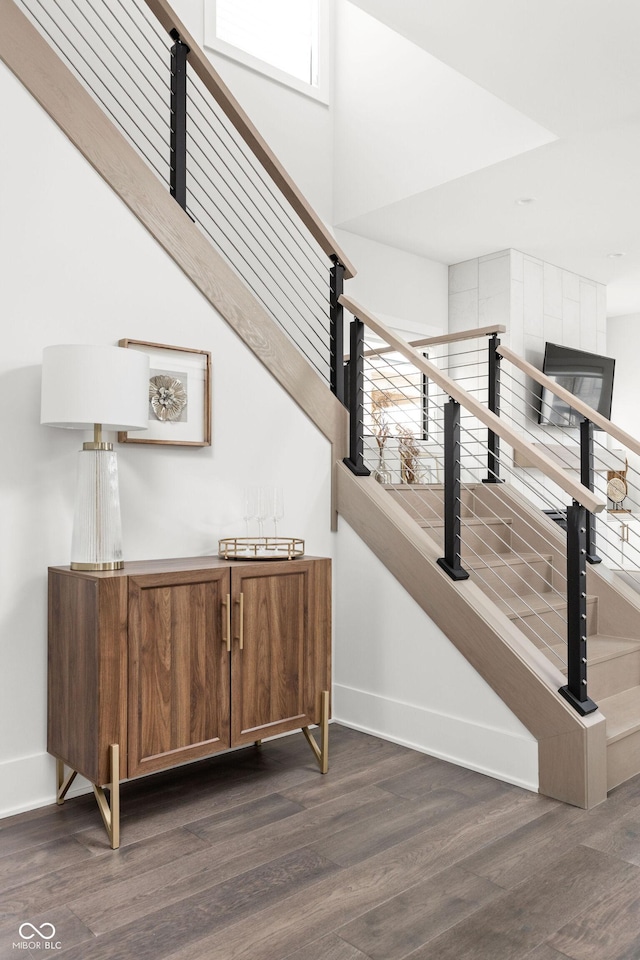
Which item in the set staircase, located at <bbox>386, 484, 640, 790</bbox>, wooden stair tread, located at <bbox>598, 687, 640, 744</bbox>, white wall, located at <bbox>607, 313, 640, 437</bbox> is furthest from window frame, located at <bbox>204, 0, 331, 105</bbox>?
white wall, located at <bbox>607, 313, 640, 437</bbox>

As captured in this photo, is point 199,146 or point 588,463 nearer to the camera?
point 588,463

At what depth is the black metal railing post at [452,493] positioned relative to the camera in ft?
9.68

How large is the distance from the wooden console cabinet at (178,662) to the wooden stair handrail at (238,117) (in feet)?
5.26

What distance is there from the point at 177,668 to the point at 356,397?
1.66 meters

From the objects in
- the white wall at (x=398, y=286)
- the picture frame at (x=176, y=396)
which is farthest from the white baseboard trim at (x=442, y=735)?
the white wall at (x=398, y=286)

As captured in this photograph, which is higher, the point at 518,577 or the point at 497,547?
the point at 497,547

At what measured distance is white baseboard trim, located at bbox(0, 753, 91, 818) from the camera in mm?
2436

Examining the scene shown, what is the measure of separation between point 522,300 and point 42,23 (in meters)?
4.11

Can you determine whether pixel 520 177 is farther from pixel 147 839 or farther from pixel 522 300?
pixel 147 839

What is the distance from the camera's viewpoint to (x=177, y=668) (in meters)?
2.44

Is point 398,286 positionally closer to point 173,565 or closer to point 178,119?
point 178,119

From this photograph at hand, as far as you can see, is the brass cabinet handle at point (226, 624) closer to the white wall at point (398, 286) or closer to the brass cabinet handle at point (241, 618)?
the brass cabinet handle at point (241, 618)

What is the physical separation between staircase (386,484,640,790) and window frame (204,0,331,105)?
300 centimetres

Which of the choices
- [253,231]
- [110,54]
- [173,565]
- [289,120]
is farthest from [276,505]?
[289,120]
